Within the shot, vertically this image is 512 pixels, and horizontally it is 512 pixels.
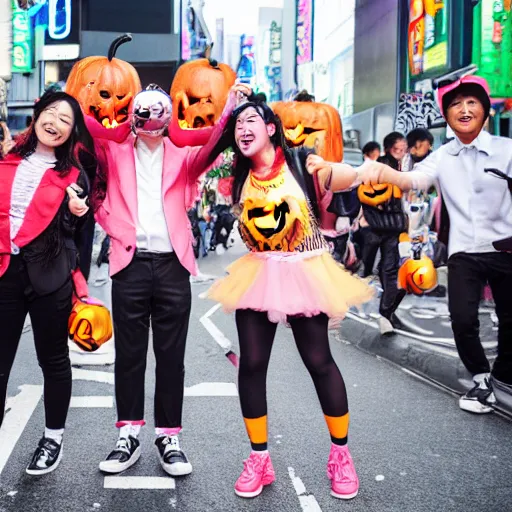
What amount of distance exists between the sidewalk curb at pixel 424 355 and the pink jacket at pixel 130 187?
2.42 meters

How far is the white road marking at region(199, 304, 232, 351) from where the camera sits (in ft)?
22.6

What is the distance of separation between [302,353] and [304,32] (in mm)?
44040

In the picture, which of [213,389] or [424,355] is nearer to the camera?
[213,389]

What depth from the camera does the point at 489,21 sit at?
530 inches

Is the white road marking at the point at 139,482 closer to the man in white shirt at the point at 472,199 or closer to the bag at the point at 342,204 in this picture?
the bag at the point at 342,204

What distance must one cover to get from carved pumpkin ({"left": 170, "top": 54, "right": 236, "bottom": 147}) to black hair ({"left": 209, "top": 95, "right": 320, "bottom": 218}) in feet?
0.51

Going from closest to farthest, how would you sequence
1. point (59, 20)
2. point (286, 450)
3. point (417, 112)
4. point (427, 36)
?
1. point (286, 450)
2. point (417, 112)
3. point (427, 36)
4. point (59, 20)

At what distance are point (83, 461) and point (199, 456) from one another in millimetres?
576

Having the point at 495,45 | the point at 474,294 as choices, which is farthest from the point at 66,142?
the point at 495,45

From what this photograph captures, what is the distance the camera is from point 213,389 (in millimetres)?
5164

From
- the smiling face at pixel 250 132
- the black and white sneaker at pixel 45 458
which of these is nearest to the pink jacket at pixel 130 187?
the smiling face at pixel 250 132

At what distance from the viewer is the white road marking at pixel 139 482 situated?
11.1ft

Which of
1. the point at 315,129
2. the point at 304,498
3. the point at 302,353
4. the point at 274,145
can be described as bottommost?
the point at 304,498

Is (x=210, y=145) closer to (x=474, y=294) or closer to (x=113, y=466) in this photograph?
(x=113, y=466)
